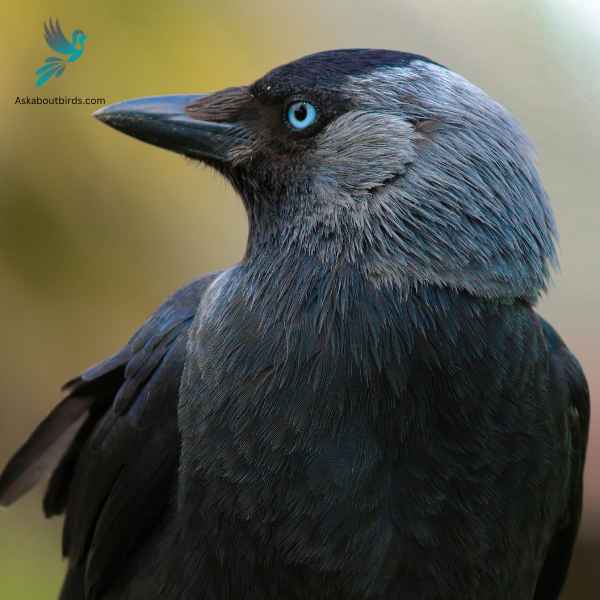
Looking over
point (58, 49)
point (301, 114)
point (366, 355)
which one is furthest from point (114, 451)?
point (58, 49)

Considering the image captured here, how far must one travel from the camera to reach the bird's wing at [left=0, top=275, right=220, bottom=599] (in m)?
1.68

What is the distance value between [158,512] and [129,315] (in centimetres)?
89

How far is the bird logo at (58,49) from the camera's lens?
2.14m

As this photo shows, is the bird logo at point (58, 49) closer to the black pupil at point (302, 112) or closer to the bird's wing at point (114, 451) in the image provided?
the bird's wing at point (114, 451)

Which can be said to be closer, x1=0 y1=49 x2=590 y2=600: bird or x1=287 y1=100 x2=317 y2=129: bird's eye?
x1=0 y1=49 x2=590 y2=600: bird

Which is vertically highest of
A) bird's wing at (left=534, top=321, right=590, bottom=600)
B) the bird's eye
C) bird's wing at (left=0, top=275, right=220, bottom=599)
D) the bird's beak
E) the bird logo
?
the bird logo

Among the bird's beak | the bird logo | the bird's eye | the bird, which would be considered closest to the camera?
the bird

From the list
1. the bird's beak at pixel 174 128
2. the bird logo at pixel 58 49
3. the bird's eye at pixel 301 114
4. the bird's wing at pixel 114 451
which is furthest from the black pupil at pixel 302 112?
the bird logo at pixel 58 49

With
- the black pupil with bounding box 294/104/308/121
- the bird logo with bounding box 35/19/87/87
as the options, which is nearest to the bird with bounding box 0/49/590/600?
the black pupil with bounding box 294/104/308/121

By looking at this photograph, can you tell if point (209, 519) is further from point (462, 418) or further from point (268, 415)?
point (462, 418)

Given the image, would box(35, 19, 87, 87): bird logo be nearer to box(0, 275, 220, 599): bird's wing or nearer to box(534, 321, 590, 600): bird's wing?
box(0, 275, 220, 599): bird's wing

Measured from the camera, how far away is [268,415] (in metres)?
1.40

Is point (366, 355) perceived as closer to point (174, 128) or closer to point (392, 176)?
point (392, 176)

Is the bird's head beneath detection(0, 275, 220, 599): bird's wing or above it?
above
